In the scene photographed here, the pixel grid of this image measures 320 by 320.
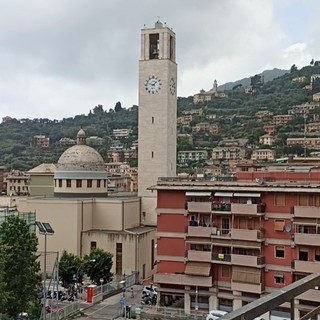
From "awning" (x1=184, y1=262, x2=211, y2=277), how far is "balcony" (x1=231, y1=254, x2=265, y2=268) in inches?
61.5

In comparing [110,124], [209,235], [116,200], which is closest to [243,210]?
[209,235]

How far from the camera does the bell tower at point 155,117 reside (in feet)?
141

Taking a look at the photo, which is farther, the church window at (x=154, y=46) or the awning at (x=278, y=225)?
the church window at (x=154, y=46)

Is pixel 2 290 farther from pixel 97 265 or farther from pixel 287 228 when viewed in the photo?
pixel 287 228

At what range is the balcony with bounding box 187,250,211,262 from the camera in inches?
1123

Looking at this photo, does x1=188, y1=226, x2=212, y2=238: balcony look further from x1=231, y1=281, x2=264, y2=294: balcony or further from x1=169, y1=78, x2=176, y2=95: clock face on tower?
x1=169, y1=78, x2=176, y2=95: clock face on tower

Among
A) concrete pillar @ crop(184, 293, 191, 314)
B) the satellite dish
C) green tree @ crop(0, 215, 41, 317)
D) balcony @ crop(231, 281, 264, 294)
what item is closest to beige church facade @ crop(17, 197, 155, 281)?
concrete pillar @ crop(184, 293, 191, 314)

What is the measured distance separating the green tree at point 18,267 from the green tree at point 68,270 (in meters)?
7.52

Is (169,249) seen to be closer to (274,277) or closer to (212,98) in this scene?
(274,277)

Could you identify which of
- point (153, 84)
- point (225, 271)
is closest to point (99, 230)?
point (153, 84)

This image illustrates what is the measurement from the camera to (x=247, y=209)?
27172 mm

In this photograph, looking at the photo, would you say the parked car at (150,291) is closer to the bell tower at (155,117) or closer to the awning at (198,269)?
the awning at (198,269)

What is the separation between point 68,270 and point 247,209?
12803mm

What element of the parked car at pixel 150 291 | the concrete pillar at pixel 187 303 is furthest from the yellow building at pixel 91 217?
the concrete pillar at pixel 187 303
